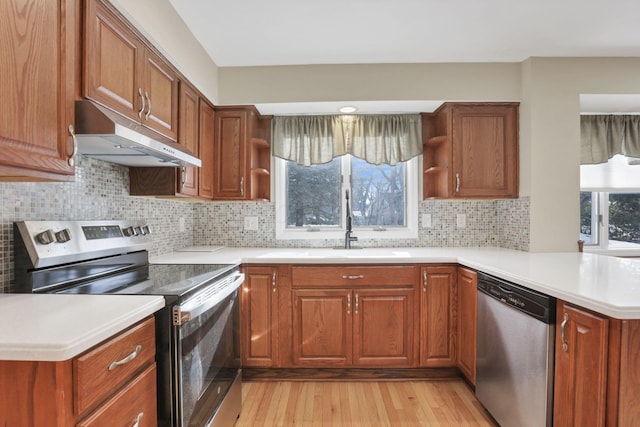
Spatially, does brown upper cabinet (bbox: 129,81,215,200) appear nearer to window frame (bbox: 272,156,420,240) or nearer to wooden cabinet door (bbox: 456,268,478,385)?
window frame (bbox: 272,156,420,240)

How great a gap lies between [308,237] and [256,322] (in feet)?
2.97

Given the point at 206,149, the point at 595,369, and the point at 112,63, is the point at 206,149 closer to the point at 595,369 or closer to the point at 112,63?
the point at 112,63

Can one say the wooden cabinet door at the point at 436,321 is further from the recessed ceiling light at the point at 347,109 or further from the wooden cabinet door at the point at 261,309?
the recessed ceiling light at the point at 347,109

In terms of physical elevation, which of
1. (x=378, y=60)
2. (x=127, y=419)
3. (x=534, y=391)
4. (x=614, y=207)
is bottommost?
(x=534, y=391)

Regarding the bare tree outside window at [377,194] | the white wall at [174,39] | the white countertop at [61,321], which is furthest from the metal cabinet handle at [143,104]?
the bare tree outside window at [377,194]

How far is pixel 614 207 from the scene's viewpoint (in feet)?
9.66

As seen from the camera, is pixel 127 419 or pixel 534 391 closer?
pixel 127 419

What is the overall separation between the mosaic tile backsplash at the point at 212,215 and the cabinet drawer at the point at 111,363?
76cm

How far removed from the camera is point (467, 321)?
221 centimetres

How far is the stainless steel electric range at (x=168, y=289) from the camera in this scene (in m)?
1.25

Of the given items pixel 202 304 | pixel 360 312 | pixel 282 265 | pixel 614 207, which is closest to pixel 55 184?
pixel 202 304

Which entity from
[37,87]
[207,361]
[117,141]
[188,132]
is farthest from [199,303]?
[188,132]

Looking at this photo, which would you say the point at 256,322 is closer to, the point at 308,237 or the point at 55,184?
the point at 308,237

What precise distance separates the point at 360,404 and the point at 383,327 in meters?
0.50
